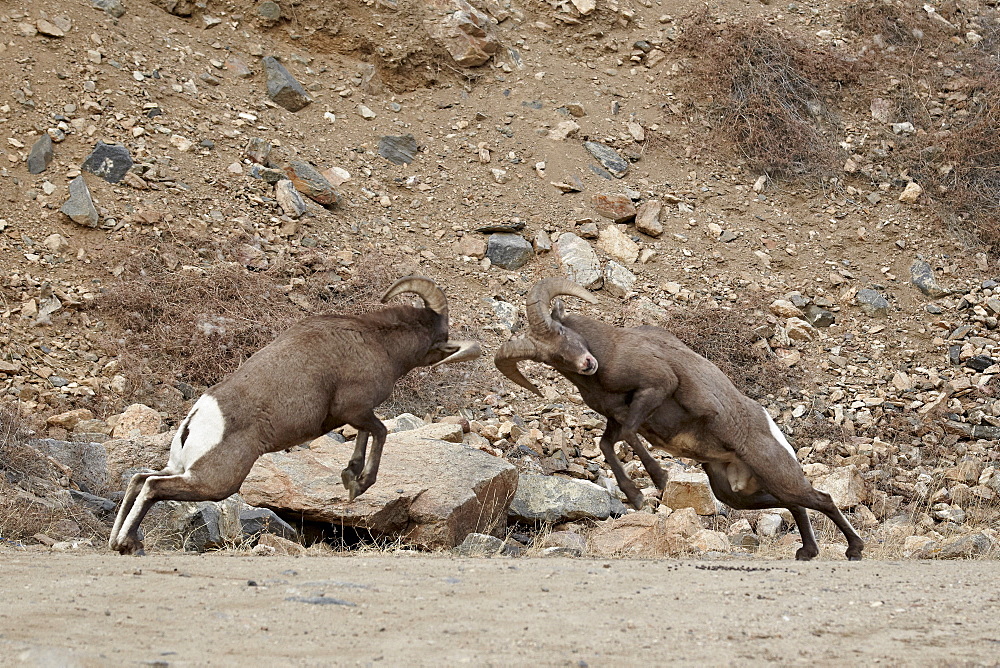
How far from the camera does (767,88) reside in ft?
61.6

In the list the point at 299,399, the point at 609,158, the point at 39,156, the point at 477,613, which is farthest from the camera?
the point at 609,158

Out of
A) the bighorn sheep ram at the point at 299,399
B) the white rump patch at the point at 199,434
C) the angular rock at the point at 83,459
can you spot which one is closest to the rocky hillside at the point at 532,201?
the angular rock at the point at 83,459

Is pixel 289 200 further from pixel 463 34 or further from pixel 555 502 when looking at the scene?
pixel 555 502

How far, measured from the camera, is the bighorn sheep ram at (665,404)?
349 inches

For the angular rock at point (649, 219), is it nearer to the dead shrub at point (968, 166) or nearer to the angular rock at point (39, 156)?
the dead shrub at point (968, 166)

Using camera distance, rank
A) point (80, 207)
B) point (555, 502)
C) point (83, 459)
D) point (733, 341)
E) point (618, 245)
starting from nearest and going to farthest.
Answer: point (83, 459), point (555, 502), point (80, 207), point (733, 341), point (618, 245)

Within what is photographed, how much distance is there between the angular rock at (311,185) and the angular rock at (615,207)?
13.4 feet

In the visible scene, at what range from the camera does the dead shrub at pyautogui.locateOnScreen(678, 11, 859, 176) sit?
18.4 m

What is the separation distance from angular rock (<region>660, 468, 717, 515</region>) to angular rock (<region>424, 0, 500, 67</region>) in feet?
33.3

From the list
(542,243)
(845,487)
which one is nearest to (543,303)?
(845,487)

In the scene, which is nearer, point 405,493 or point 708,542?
point 708,542

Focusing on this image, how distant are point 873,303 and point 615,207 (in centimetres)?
417

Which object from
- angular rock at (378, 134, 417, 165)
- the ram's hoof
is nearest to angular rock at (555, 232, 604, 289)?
angular rock at (378, 134, 417, 165)

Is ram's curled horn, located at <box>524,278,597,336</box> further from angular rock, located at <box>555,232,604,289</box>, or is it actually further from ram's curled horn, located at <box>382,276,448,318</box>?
angular rock, located at <box>555,232,604,289</box>
